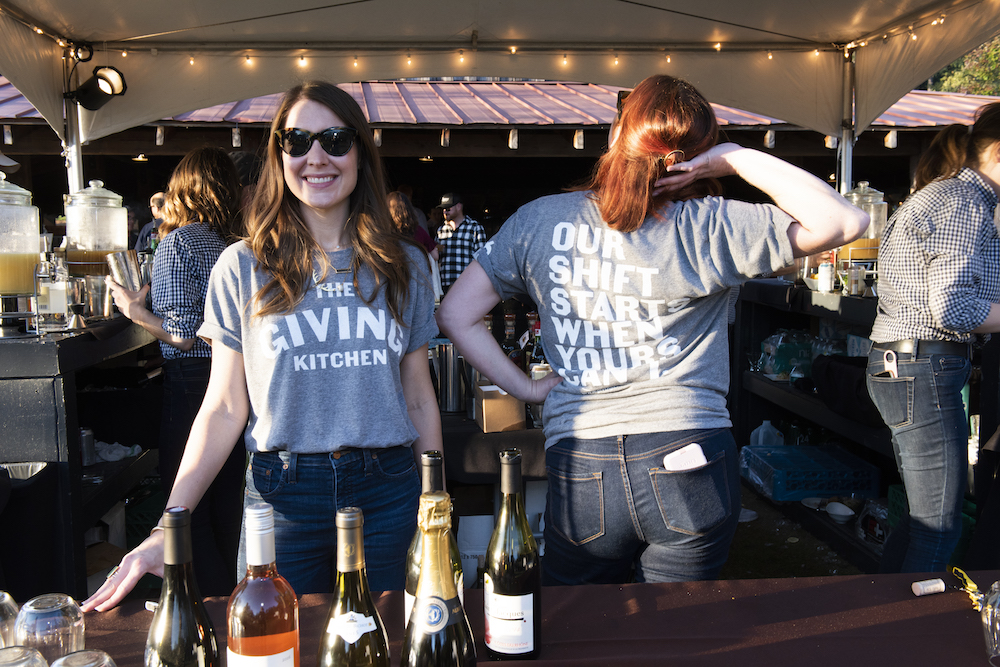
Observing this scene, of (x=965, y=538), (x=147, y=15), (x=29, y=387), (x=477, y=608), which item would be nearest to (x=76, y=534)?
(x=29, y=387)

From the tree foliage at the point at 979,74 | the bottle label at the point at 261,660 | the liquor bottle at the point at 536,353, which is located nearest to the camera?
the bottle label at the point at 261,660

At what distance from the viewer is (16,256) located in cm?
227

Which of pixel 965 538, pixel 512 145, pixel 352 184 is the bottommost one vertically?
pixel 965 538

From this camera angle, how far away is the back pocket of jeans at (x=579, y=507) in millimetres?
1442

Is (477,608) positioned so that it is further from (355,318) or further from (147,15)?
(147,15)

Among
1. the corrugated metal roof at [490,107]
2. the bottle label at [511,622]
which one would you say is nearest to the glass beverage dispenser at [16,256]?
the bottle label at [511,622]

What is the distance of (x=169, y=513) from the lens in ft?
2.59

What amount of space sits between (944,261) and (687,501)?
1465 millimetres

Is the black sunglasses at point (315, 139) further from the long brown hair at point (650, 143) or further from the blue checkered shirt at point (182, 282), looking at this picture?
the blue checkered shirt at point (182, 282)

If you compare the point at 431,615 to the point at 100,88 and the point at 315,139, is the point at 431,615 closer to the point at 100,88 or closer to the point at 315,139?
the point at 315,139

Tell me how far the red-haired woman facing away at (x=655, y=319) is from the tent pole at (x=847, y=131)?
3859 millimetres

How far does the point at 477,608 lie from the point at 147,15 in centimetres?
388

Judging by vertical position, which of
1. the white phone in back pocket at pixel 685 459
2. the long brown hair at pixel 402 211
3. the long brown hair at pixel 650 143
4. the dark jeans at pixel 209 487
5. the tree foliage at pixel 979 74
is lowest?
the dark jeans at pixel 209 487

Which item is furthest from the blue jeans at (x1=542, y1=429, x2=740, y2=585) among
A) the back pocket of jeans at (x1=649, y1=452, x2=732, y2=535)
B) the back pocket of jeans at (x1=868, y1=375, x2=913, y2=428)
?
the back pocket of jeans at (x1=868, y1=375, x2=913, y2=428)
